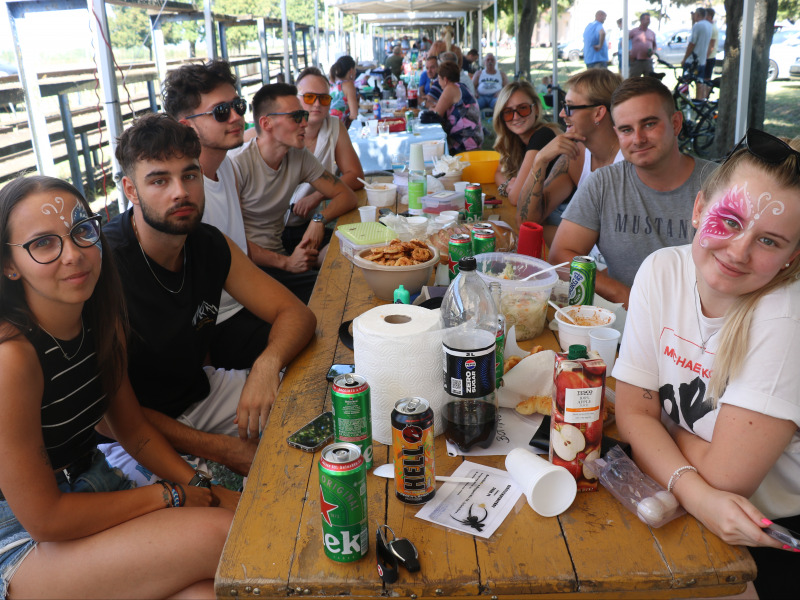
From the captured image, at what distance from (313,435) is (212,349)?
5.45 ft

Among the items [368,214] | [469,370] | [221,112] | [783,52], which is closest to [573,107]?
[368,214]

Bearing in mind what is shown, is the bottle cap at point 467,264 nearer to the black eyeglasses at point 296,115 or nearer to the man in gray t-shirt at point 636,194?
the man in gray t-shirt at point 636,194

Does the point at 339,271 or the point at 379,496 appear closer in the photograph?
the point at 379,496

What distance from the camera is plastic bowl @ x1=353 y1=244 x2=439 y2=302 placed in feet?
8.35

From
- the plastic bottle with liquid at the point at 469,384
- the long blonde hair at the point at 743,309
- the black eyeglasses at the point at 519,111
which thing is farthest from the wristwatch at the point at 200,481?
the black eyeglasses at the point at 519,111

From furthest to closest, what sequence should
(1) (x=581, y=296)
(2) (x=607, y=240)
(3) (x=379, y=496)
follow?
(2) (x=607, y=240) → (1) (x=581, y=296) → (3) (x=379, y=496)

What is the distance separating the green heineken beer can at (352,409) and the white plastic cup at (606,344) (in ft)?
2.81

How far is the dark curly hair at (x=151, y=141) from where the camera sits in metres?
2.29

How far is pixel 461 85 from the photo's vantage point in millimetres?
9297

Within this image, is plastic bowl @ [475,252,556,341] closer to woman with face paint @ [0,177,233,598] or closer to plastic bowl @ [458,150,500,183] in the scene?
woman with face paint @ [0,177,233,598]

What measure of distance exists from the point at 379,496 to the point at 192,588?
70 centimetres

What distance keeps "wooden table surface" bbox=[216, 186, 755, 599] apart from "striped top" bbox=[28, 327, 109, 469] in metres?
0.69

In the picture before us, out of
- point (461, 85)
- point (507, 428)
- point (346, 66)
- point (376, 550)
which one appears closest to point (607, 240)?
point (507, 428)

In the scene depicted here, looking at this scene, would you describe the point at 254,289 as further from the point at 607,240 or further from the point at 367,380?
the point at 607,240
